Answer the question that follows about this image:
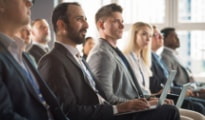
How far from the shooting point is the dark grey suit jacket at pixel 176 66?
3744 millimetres

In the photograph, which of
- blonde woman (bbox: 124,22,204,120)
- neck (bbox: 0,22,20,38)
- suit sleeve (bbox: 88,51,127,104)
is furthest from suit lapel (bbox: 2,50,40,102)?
blonde woman (bbox: 124,22,204,120)

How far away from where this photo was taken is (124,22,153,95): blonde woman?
2912 mm

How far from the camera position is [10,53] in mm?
1369

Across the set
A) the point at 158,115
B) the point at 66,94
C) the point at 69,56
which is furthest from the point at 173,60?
the point at 66,94

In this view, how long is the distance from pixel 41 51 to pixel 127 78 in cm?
142

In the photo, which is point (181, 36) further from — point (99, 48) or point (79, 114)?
point (79, 114)

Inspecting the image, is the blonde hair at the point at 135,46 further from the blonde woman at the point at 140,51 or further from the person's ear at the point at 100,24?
the person's ear at the point at 100,24

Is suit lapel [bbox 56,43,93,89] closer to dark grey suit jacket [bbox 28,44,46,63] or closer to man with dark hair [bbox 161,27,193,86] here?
dark grey suit jacket [bbox 28,44,46,63]

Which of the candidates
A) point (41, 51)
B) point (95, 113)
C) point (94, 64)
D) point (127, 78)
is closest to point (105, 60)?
point (94, 64)

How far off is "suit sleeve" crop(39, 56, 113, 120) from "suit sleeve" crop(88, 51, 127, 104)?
27 cm

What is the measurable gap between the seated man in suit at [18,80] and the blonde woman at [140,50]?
1.46m

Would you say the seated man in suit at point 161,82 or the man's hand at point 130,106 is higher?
the man's hand at point 130,106

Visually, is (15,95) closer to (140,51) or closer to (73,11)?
(73,11)

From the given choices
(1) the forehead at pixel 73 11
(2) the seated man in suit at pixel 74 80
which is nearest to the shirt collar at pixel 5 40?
(2) the seated man in suit at pixel 74 80
